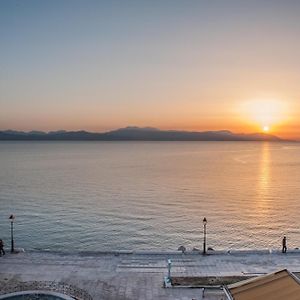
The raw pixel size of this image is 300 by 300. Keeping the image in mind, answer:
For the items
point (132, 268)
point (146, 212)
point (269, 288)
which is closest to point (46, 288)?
point (132, 268)

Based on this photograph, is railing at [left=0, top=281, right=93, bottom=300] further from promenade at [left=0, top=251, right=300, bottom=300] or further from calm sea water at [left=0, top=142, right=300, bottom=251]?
calm sea water at [left=0, top=142, right=300, bottom=251]

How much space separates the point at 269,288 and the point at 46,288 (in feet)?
41.4

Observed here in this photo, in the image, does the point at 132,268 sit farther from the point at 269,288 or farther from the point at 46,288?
the point at 269,288

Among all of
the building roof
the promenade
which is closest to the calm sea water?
the promenade

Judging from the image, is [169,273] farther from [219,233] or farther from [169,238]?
[219,233]

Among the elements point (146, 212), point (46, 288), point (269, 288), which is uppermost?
point (269, 288)

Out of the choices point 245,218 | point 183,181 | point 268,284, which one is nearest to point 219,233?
point 245,218

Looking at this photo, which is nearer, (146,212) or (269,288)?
(269,288)

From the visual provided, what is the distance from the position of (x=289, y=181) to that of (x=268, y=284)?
10251cm

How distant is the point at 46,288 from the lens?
2300 cm

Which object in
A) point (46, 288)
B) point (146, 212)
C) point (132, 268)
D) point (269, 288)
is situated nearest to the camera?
point (269, 288)

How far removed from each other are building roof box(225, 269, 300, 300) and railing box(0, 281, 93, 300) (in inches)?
335

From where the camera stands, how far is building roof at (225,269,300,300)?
15.6 meters

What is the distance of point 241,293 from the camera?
658 inches
